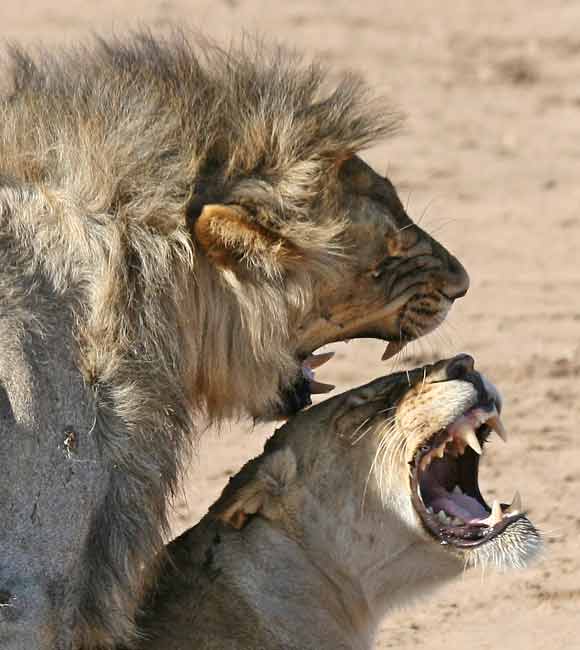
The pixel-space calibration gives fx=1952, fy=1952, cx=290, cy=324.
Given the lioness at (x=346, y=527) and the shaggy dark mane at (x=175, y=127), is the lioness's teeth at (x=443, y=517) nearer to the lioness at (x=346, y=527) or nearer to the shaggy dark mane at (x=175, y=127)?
the lioness at (x=346, y=527)

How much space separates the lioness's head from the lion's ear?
597 mm

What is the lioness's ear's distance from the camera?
483cm

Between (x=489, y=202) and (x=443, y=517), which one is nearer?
(x=443, y=517)

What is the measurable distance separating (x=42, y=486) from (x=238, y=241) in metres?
0.70

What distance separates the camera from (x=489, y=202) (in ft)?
29.2

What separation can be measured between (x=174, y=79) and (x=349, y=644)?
57.2 inches

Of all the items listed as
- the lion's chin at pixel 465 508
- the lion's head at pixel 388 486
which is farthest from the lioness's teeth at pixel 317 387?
the lion's chin at pixel 465 508

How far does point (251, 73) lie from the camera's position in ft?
15.4

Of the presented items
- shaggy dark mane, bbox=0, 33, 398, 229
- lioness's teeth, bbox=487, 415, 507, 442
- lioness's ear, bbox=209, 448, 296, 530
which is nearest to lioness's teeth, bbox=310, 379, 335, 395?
lioness's ear, bbox=209, 448, 296, 530

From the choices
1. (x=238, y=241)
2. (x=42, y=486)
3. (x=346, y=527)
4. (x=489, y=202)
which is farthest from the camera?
(x=489, y=202)

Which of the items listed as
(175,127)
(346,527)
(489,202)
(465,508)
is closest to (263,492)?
(346,527)

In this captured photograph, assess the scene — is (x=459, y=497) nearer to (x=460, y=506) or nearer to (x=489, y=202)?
(x=460, y=506)

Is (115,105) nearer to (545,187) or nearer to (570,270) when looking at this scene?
(570,270)

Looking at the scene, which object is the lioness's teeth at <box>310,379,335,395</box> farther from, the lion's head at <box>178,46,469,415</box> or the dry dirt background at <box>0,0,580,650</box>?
the dry dirt background at <box>0,0,580,650</box>
